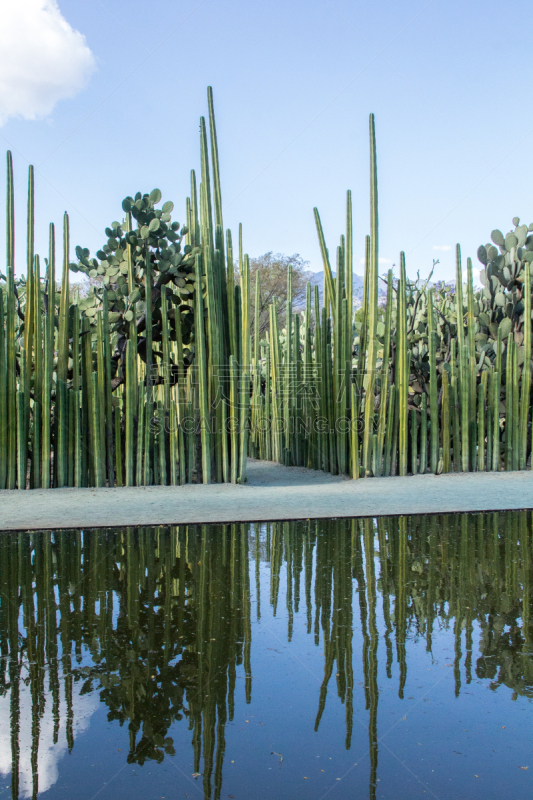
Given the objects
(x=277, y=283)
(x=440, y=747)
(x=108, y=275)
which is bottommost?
(x=440, y=747)

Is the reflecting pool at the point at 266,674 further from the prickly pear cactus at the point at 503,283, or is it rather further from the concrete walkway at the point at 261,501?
the prickly pear cactus at the point at 503,283

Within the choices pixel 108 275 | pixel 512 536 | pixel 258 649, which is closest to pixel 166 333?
pixel 108 275

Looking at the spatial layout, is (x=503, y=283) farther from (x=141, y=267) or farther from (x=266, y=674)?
(x=266, y=674)

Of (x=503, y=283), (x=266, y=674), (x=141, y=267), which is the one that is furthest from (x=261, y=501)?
(x=503, y=283)

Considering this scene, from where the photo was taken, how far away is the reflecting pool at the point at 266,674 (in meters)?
1.14

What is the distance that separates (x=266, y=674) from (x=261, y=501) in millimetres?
2371

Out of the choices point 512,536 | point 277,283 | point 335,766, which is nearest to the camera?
point 335,766

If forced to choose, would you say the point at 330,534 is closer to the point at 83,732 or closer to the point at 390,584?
the point at 390,584

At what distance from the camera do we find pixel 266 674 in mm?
1521

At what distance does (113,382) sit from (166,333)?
658 millimetres

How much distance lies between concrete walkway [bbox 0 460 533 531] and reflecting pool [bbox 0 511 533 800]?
737 millimetres

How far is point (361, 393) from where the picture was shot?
500 cm

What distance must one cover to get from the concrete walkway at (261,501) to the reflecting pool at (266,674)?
0.74m

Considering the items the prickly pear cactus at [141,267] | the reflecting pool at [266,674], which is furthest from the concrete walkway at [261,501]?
the prickly pear cactus at [141,267]
